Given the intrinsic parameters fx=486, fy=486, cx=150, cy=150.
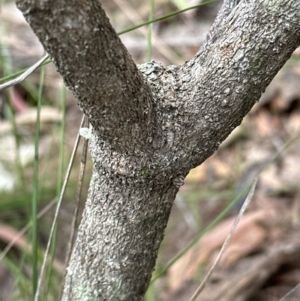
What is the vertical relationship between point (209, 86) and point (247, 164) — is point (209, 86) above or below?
below

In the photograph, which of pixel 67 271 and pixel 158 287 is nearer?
pixel 67 271

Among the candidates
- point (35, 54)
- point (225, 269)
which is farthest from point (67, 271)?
point (35, 54)

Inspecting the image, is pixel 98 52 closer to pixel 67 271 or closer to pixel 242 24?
pixel 242 24

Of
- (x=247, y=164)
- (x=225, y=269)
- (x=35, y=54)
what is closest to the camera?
(x=225, y=269)

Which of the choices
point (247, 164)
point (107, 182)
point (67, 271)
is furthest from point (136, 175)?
point (247, 164)

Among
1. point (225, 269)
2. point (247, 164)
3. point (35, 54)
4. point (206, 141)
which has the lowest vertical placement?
point (206, 141)

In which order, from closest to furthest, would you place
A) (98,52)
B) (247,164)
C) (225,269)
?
(98,52) → (225,269) → (247,164)

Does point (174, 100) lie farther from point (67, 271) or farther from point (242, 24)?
point (67, 271)
